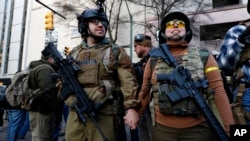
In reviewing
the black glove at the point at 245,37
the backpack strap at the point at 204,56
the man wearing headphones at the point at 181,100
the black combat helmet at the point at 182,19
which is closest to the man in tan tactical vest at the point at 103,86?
the man wearing headphones at the point at 181,100

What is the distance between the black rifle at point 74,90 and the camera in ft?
8.98

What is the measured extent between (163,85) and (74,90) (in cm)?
96

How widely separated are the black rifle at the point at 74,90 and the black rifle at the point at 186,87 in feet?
2.49

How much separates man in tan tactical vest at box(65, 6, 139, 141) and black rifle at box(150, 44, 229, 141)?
462 millimetres

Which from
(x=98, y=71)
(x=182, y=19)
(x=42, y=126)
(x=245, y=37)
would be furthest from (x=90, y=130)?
(x=42, y=126)

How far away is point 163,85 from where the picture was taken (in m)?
2.40

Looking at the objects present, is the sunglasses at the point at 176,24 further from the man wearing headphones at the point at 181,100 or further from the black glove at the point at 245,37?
the black glove at the point at 245,37

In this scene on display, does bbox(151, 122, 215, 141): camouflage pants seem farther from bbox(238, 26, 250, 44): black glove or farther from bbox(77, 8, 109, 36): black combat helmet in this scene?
bbox(77, 8, 109, 36): black combat helmet

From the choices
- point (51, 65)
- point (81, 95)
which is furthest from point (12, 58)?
point (81, 95)

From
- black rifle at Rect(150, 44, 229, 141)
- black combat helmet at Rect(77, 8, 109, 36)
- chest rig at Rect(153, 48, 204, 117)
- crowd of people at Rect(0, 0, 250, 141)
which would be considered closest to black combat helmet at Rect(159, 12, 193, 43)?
crowd of people at Rect(0, 0, 250, 141)

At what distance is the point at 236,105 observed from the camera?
8.07 ft

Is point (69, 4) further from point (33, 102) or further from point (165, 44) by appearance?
point (165, 44)

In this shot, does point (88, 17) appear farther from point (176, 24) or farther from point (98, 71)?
point (176, 24)

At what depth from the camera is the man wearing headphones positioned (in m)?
2.29
